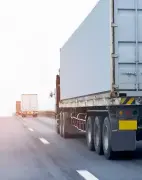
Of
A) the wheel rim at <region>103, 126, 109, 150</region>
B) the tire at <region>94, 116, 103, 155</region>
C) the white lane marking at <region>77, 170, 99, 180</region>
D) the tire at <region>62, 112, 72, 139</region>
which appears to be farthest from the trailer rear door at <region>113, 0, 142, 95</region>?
the tire at <region>62, 112, 72, 139</region>

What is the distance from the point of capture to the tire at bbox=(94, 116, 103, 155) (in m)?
12.7

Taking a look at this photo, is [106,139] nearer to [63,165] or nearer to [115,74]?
[63,165]

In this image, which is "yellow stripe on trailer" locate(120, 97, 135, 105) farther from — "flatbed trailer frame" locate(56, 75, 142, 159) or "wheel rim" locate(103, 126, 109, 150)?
A: "wheel rim" locate(103, 126, 109, 150)

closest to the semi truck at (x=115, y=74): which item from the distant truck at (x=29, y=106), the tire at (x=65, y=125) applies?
the tire at (x=65, y=125)

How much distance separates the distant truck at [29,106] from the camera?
60.7 m

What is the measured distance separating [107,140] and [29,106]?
49.5m

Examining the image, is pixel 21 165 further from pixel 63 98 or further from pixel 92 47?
pixel 63 98

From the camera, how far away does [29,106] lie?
6094cm

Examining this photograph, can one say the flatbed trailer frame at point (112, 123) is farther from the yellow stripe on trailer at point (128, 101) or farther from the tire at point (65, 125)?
the tire at point (65, 125)

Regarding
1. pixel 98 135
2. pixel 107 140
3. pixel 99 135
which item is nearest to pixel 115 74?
pixel 107 140

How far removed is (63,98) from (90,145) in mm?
6752

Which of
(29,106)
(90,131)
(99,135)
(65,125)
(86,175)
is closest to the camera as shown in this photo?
(86,175)

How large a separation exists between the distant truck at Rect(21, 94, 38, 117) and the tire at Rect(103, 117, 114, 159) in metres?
48.6

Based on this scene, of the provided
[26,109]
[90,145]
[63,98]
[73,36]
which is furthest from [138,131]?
[26,109]
